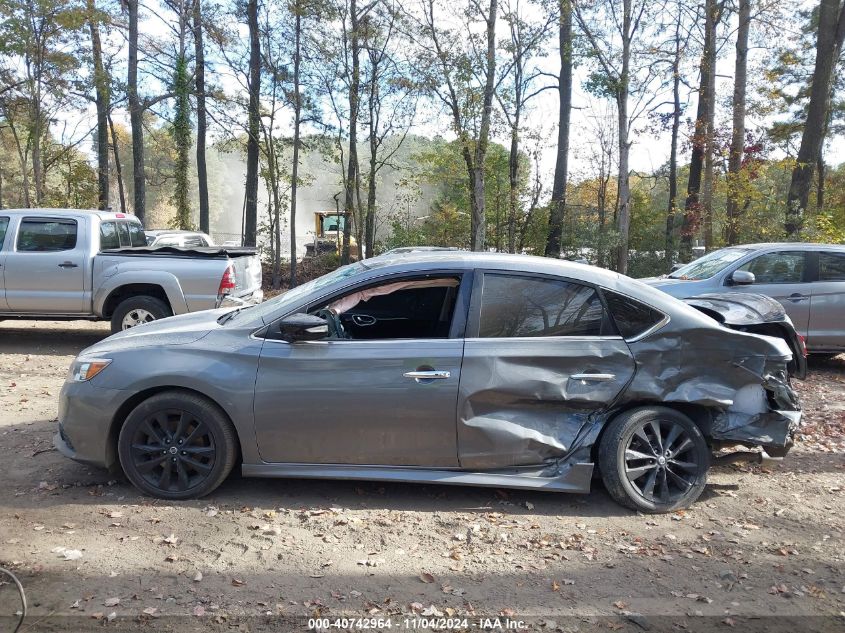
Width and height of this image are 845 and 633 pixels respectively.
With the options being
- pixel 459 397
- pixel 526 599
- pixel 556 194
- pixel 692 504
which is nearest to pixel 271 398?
pixel 459 397

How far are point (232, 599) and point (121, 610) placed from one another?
19.7 inches

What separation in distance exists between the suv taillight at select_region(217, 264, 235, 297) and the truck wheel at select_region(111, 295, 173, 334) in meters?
0.79

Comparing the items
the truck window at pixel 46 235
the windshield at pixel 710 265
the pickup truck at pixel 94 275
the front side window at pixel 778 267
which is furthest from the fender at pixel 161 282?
the front side window at pixel 778 267

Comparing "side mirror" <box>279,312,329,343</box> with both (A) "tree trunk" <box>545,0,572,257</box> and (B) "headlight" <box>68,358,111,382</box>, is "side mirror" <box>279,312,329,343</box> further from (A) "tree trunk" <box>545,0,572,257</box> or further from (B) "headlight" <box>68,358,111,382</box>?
(A) "tree trunk" <box>545,0,572,257</box>

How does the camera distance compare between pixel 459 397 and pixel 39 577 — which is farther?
pixel 459 397

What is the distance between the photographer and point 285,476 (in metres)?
4.30

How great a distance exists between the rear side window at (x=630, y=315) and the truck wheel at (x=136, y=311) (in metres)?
6.59

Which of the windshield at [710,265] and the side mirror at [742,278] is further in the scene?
the windshield at [710,265]

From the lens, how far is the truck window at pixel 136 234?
10555mm

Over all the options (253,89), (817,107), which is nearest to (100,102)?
(253,89)

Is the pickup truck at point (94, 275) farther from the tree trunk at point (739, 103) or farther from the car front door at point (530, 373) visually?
the tree trunk at point (739, 103)

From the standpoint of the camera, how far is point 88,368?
441cm

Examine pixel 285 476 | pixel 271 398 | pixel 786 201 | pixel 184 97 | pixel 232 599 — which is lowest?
pixel 232 599

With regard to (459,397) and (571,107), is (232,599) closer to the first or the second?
(459,397)
